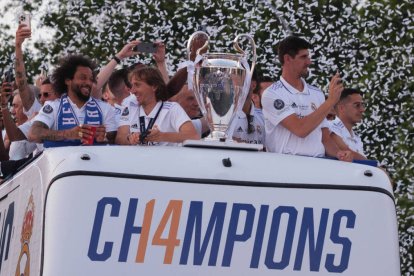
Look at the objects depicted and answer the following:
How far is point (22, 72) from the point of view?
1362 centimetres

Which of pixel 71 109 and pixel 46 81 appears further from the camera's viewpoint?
Result: pixel 46 81

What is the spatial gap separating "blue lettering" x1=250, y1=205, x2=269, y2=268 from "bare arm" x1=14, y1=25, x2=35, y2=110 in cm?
452

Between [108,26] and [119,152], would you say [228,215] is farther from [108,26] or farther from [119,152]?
[108,26]

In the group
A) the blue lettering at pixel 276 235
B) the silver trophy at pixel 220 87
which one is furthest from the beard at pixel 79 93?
the blue lettering at pixel 276 235

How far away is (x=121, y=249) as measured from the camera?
895cm

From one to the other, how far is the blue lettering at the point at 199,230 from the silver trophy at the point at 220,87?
1.09 metres

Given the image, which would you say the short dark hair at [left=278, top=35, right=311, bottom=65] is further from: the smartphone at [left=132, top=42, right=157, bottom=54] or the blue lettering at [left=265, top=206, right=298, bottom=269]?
the blue lettering at [left=265, top=206, right=298, bottom=269]

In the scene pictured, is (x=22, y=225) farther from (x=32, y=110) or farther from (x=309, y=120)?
→ (x=32, y=110)

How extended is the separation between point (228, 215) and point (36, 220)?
38.9 inches

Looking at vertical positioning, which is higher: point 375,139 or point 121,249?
point 121,249

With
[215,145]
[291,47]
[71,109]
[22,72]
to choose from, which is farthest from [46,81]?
[215,145]

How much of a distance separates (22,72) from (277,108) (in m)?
3.00

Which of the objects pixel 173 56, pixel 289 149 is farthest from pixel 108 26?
pixel 289 149

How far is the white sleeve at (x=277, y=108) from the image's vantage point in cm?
1128
